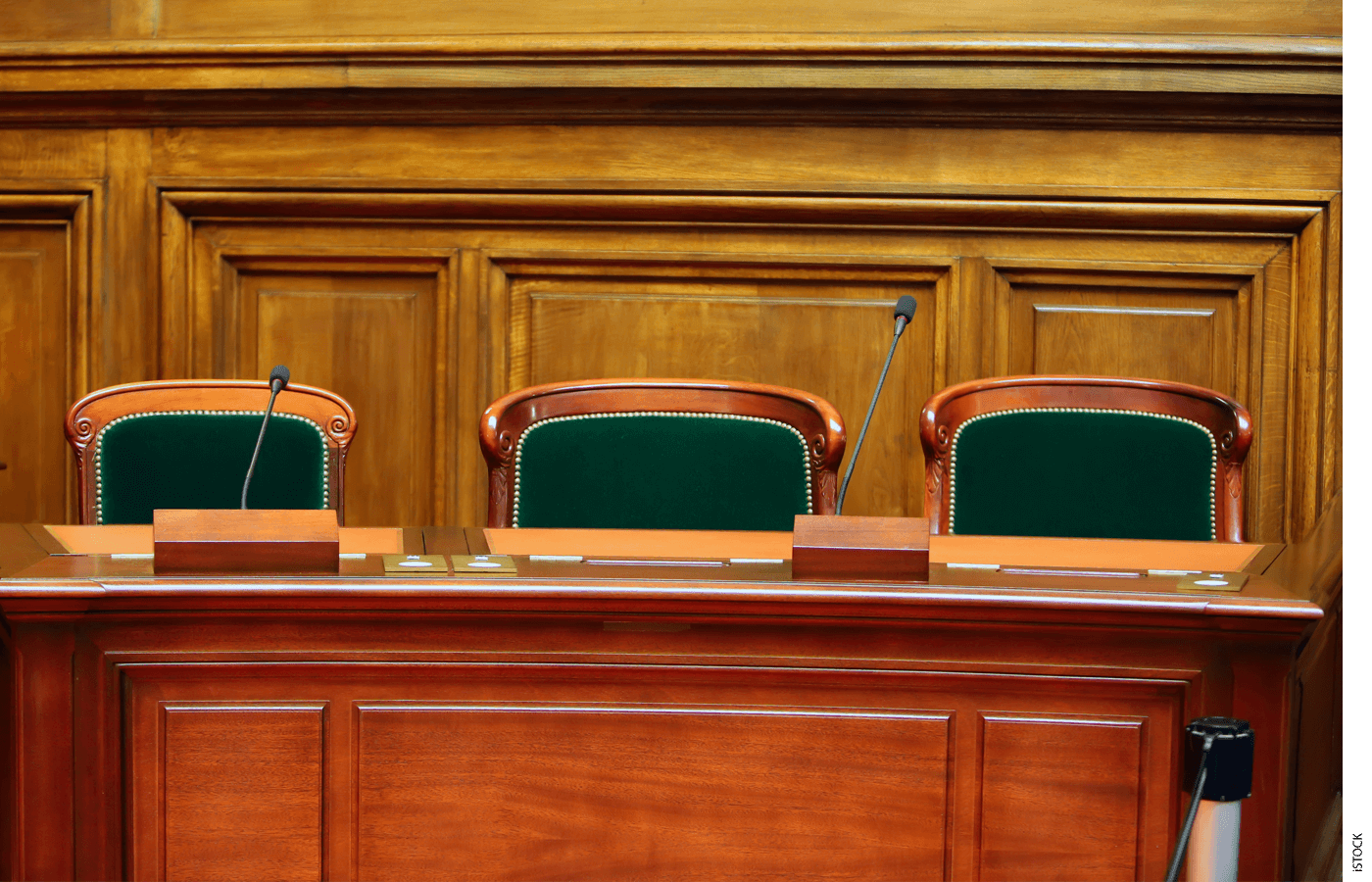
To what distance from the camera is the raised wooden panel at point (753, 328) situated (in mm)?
2621

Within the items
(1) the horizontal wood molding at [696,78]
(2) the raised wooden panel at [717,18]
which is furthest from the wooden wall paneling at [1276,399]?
(2) the raised wooden panel at [717,18]

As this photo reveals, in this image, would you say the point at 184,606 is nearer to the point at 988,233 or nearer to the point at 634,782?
the point at 634,782

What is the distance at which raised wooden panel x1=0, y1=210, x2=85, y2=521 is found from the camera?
8.89 feet

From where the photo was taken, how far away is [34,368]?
2.71 m

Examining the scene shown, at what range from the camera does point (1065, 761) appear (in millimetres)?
938

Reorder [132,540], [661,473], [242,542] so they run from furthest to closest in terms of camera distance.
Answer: [661,473], [132,540], [242,542]

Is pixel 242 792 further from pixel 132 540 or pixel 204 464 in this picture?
pixel 204 464

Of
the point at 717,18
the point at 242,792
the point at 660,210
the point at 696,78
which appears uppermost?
the point at 717,18

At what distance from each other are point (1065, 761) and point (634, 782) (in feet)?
1.10

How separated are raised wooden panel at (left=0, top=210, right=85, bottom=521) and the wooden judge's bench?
1.96 meters

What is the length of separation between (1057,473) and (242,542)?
50.9 inches

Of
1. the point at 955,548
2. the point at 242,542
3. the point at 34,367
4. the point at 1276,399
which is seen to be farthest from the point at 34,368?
the point at 1276,399

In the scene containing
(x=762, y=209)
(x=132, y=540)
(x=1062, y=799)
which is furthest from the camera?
(x=762, y=209)

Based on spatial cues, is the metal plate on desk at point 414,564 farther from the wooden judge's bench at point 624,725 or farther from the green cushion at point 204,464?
the green cushion at point 204,464
